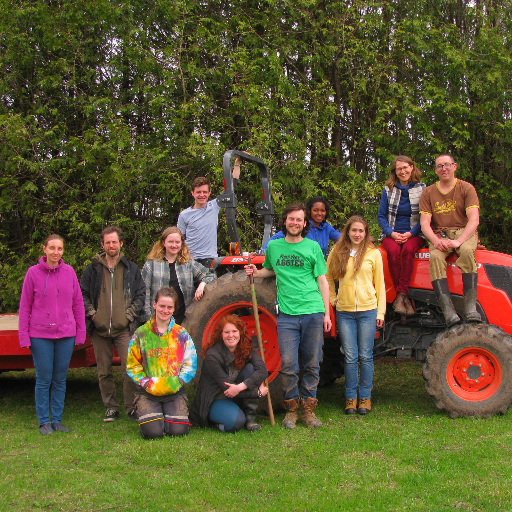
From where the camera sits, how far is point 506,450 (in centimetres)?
382

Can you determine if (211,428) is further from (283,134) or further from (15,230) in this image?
(15,230)

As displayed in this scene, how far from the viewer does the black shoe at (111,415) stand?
194 inches

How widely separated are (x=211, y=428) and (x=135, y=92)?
20.3 ft

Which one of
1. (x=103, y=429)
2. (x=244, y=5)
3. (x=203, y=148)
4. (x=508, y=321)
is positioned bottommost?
(x=103, y=429)

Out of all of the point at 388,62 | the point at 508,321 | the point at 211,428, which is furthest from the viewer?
the point at 388,62

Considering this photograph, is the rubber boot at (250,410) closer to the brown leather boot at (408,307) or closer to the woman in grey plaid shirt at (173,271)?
the woman in grey plaid shirt at (173,271)

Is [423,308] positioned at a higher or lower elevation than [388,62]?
lower

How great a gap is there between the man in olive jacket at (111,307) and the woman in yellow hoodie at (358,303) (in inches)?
67.9

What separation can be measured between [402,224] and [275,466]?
2464 millimetres

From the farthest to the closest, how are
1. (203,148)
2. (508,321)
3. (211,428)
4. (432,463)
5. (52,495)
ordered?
(203,148)
(508,321)
(211,428)
(432,463)
(52,495)

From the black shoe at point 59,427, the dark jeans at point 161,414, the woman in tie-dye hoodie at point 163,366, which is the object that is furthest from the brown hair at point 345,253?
the black shoe at point 59,427

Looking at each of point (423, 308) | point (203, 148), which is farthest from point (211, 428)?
point (203, 148)

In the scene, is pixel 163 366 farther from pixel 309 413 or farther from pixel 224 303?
pixel 309 413

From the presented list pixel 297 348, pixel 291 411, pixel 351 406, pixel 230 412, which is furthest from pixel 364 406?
pixel 230 412
